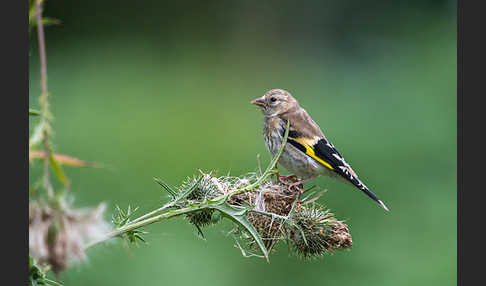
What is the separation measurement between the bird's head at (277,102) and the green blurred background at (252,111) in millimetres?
1389

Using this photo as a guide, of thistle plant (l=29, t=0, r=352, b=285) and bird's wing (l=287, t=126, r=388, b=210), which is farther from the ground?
thistle plant (l=29, t=0, r=352, b=285)

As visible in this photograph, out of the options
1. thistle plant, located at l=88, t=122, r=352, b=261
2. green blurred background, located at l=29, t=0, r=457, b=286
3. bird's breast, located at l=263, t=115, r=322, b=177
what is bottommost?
green blurred background, located at l=29, t=0, r=457, b=286

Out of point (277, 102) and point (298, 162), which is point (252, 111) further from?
point (298, 162)

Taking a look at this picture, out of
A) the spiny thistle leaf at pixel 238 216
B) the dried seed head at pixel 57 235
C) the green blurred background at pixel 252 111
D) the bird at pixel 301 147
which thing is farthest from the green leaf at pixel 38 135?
the green blurred background at pixel 252 111

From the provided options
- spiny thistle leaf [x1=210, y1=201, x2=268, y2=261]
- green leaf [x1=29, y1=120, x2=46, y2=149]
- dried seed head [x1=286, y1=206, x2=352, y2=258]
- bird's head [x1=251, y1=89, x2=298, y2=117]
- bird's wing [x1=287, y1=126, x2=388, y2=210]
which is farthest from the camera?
bird's head [x1=251, y1=89, x2=298, y2=117]

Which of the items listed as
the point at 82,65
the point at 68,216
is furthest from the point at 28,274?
the point at 82,65

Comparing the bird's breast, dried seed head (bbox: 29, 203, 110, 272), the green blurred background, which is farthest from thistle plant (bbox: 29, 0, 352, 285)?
the green blurred background

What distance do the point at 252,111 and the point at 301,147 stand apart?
5.96 m

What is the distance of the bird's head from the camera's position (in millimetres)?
4664

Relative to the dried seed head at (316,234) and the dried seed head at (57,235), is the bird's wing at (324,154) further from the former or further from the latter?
the dried seed head at (57,235)

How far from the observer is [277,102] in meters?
4.67

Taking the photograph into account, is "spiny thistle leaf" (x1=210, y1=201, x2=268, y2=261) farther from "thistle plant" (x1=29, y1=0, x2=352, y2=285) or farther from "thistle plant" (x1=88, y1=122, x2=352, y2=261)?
"thistle plant" (x1=88, y1=122, x2=352, y2=261)

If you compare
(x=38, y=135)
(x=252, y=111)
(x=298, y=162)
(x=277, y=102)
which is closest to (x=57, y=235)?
(x=38, y=135)

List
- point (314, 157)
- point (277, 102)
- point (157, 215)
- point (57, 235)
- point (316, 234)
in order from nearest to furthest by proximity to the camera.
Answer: point (57, 235) < point (157, 215) < point (316, 234) < point (314, 157) < point (277, 102)
